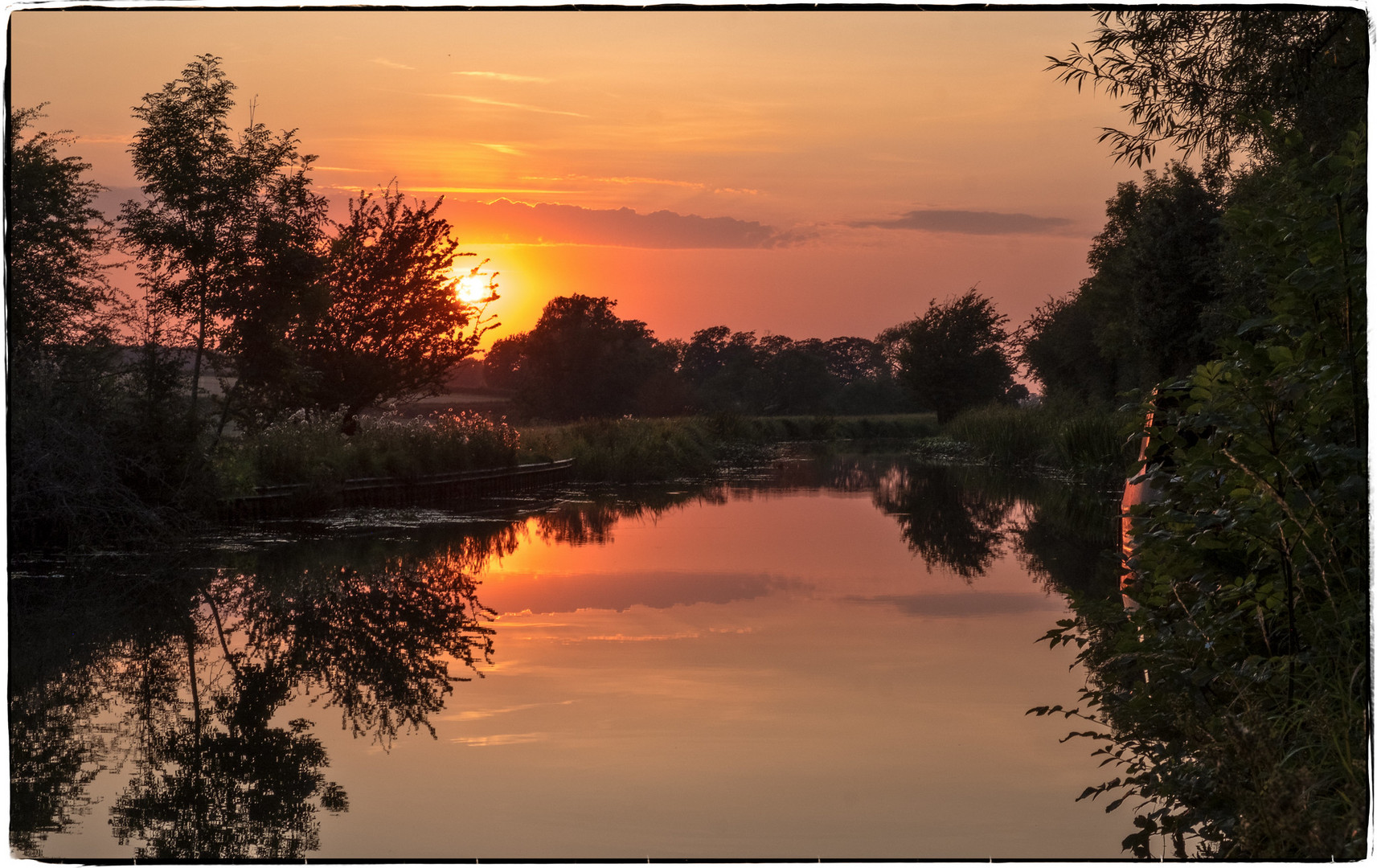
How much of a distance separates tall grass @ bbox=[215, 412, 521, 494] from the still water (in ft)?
11.2

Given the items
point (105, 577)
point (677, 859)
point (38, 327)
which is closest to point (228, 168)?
point (38, 327)

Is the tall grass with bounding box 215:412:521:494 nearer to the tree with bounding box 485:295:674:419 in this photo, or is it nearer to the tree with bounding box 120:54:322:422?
the tree with bounding box 120:54:322:422

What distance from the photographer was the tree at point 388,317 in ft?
72.2

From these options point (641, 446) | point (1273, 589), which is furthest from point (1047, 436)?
point (1273, 589)

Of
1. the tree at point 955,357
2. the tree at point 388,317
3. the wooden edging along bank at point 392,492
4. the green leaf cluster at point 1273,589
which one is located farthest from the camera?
the tree at point 955,357

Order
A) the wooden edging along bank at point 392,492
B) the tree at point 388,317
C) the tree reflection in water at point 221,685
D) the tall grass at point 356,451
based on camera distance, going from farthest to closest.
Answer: the tree at point 388,317, the tall grass at point 356,451, the wooden edging along bank at point 392,492, the tree reflection in water at point 221,685

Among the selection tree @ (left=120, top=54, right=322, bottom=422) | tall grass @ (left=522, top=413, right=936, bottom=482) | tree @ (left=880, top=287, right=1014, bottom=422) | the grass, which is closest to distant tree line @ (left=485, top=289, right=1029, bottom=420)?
tree @ (left=880, top=287, right=1014, bottom=422)

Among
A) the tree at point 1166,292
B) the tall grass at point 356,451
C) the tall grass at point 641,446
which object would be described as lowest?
the tall grass at point 641,446

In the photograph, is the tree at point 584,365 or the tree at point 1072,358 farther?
the tree at point 584,365

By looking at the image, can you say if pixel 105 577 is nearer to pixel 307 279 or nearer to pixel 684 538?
pixel 684 538

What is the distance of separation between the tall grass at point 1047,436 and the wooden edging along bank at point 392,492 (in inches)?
414

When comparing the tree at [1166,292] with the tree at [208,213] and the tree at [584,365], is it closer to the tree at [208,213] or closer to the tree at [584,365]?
the tree at [208,213]

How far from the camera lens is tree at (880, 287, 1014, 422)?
5422 centimetres

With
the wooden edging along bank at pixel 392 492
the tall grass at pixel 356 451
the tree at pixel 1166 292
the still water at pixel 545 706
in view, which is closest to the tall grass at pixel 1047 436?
the tree at pixel 1166 292
